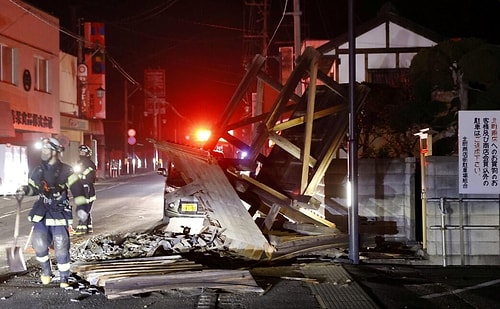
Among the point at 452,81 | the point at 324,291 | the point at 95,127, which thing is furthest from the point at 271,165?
the point at 95,127

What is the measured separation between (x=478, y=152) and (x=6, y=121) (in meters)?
23.0

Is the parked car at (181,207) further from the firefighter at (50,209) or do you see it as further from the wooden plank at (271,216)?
the firefighter at (50,209)

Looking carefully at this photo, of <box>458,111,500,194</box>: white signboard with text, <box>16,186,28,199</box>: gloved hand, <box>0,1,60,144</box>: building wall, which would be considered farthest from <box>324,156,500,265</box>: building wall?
<box>0,1,60,144</box>: building wall

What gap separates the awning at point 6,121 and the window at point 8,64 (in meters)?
1.82

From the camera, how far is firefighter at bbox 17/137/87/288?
7.88 meters

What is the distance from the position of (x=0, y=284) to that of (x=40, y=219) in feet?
3.91

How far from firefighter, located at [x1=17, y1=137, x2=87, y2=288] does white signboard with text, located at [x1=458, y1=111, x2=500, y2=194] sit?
6266 mm

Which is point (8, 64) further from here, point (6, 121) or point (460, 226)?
point (460, 226)

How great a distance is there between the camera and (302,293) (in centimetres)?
763

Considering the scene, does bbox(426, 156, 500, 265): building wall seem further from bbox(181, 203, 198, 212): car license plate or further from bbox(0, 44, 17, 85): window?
bbox(0, 44, 17, 85): window

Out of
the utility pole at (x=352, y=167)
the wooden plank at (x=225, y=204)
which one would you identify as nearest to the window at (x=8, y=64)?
the wooden plank at (x=225, y=204)

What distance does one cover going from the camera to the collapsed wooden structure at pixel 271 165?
9.80 metres

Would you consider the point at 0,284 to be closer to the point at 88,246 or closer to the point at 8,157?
the point at 88,246

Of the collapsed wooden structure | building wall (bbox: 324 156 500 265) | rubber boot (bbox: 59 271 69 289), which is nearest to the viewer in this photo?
rubber boot (bbox: 59 271 69 289)
